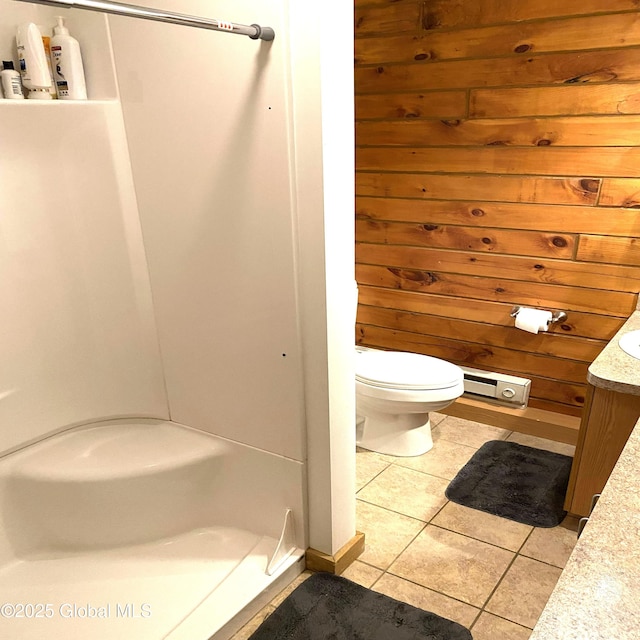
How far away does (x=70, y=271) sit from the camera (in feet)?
6.61

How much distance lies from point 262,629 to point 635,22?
2.43 meters

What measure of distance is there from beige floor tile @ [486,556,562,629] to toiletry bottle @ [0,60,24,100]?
7.01ft

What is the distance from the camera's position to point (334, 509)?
6.11 feet

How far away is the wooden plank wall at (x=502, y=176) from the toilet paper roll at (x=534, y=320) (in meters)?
0.07

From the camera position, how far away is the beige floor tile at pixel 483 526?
2053 millimetres

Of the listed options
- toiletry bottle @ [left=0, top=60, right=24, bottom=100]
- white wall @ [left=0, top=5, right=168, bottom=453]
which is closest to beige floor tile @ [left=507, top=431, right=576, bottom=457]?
white wall @ [left=0, top=5, right=168, bottom=453]

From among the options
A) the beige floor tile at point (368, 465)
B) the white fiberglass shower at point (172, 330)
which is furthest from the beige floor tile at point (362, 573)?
the beige floor tile at point (368, 465)

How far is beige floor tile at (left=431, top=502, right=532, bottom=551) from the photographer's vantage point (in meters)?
2.05

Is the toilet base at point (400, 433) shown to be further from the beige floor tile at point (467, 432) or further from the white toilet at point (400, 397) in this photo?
the beige floor tile at point (467, 432)

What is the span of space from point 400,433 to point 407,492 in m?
0.31

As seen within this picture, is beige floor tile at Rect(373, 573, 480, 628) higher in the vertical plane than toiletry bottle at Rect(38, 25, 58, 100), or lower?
lower

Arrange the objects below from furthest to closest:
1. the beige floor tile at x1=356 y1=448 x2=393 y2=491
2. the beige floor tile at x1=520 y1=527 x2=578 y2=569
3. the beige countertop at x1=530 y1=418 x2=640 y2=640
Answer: the beige floor tile at x1=356 y1=448 x2=393 y2=491, the beige floor tile at x1=520 y1=527 x2=578 y2=569, the beige countertop at x1=530 y1=418 x2=640 y2=640

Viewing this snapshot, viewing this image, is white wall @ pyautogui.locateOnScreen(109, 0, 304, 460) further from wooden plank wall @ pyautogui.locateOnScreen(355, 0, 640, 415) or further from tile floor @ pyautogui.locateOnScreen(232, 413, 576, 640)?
wooden plank wall @ pyautogui.locateOnScreen(355, 0, 640, 415)

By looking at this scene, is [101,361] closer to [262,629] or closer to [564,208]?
[262,629]
